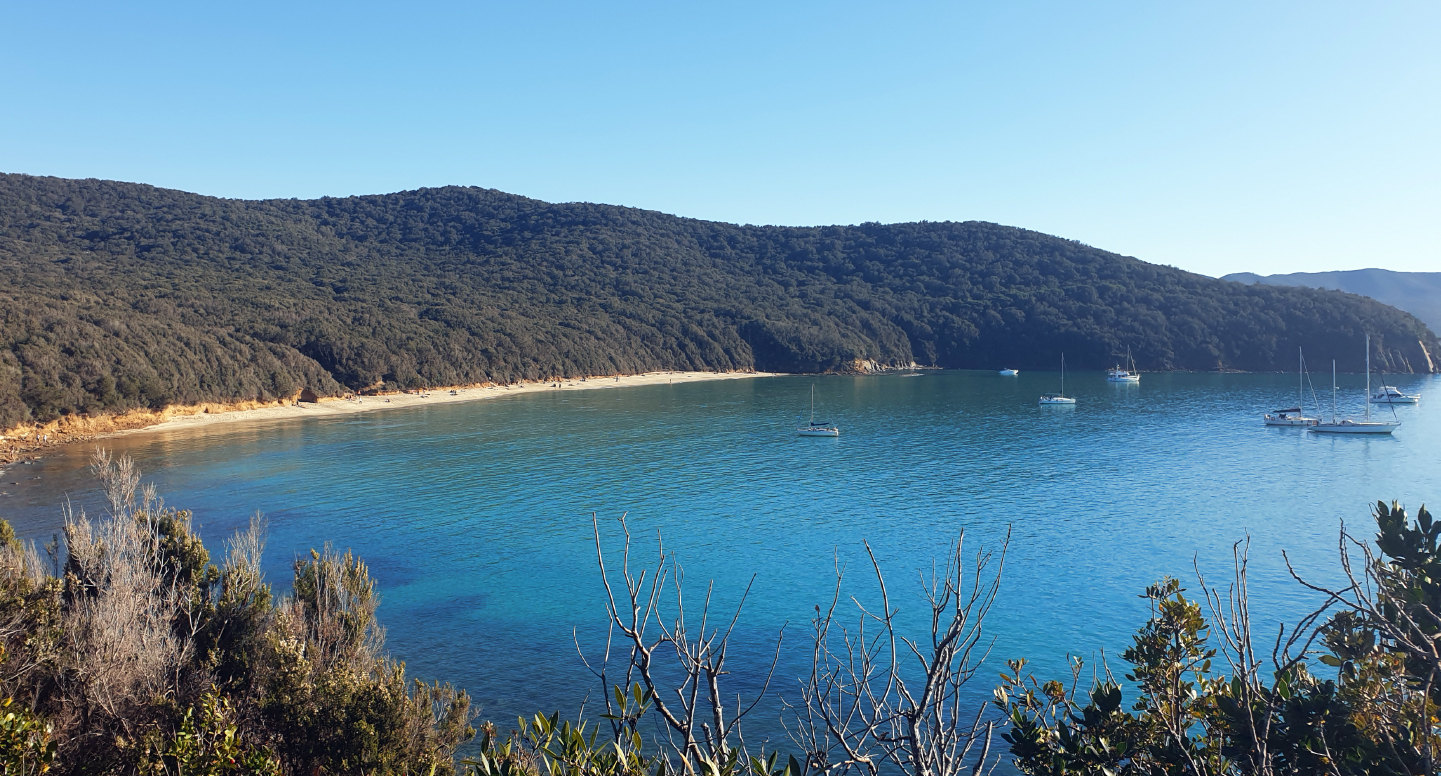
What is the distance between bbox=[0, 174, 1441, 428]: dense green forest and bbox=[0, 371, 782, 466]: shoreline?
119 cm

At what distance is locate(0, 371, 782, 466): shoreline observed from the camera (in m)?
45.8

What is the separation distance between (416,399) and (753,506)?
52434 mm

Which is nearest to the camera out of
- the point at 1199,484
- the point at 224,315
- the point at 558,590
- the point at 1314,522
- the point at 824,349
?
the point at 558,590

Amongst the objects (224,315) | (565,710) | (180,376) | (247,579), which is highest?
(224,315)

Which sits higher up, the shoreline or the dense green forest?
the dense green forest

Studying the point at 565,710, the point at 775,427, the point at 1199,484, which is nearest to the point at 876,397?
the point at 775,427

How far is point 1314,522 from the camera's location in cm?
2833

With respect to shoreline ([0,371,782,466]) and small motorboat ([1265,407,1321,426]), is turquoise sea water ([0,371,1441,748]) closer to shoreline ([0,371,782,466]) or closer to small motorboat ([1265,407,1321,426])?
small motorboat ([1265,407,1321,426])

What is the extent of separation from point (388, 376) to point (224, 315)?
1612 centimetres

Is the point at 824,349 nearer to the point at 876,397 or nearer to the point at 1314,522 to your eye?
the point at 876,397

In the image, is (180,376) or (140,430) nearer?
(140,430)

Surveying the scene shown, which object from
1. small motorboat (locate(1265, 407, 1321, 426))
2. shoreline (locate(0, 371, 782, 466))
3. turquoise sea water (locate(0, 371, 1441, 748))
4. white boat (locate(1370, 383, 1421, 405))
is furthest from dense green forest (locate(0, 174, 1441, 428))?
small motorboat (locate(1265, 407, 1321, 426))

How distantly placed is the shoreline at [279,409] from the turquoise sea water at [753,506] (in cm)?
313

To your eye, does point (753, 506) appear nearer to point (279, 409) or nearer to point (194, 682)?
point (194, 682)
